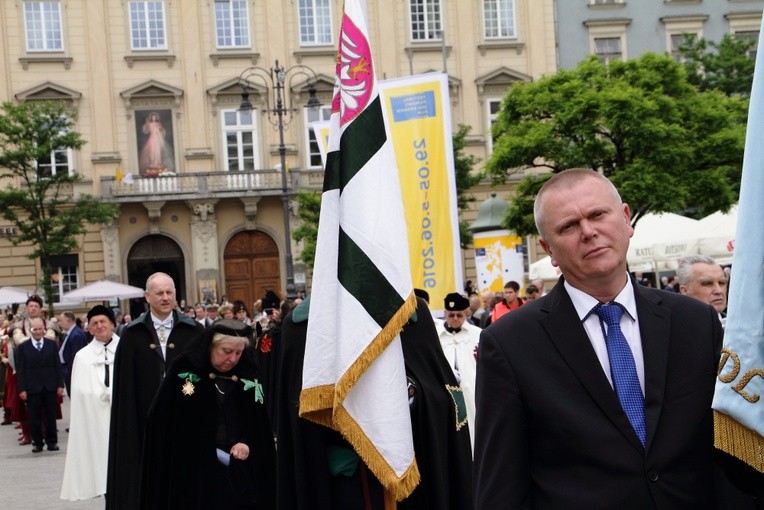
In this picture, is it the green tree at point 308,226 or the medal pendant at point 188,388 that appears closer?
the medal pendant at point 188,388

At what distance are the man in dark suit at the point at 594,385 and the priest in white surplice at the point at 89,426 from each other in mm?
8738

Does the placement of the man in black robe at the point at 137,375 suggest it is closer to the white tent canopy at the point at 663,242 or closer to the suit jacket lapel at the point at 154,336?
the suit jacket lapel at the point at 154,336

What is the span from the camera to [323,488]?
6.45 m

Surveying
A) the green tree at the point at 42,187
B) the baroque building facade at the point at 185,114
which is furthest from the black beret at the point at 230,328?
the baroque building facade at the point at 185,114

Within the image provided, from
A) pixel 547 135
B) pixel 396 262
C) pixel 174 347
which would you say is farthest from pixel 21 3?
pixel 396 262

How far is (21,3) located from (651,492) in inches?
1780

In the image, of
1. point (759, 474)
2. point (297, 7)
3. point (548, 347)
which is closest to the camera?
point (759, 474)

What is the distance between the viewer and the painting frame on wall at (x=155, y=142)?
45781 millimetres

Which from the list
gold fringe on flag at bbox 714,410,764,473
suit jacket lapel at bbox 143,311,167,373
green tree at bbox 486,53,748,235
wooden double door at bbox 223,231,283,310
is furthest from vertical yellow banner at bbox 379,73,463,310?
wooden double door at bbox 223,231,283,310

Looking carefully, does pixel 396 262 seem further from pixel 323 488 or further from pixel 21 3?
pixel 21 3

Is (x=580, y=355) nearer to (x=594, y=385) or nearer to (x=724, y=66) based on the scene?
(x=594, y=385)

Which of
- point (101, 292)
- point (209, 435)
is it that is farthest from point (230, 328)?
point (101, 292)

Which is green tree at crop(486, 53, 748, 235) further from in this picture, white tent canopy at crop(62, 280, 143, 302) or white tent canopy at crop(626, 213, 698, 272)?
white tent canopy at crop(62, 280, 143, 302)

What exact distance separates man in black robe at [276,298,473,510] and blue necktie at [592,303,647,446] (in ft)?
10.4
